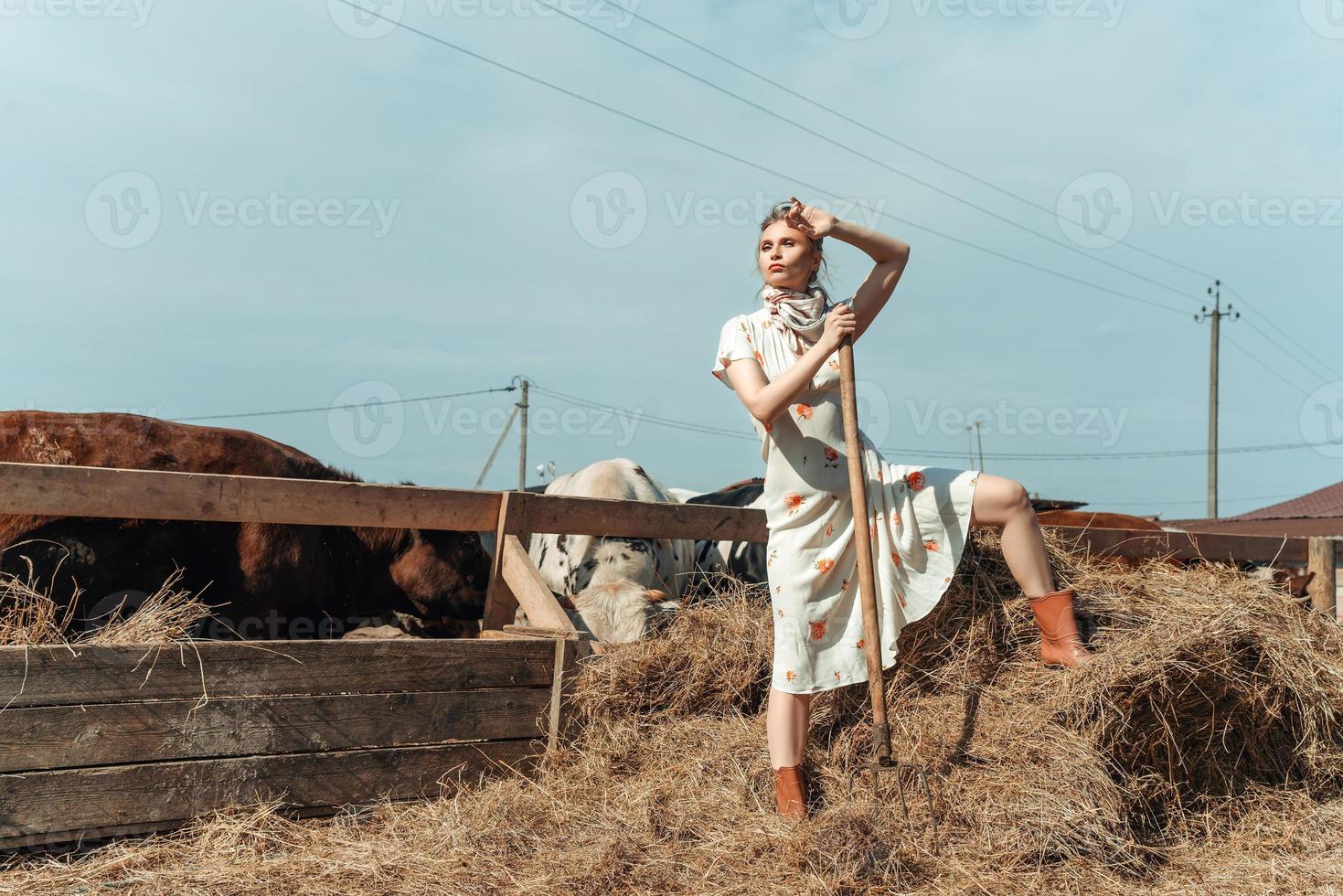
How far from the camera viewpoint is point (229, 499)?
3674mm

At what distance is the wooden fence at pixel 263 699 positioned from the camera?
9.77ft

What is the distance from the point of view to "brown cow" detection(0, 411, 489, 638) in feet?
16.5

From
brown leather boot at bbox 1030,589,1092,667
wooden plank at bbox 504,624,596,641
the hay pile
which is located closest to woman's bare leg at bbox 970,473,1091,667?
brown leather boot at bbox 1030,589,1092,667

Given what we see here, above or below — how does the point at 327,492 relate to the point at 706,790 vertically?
above

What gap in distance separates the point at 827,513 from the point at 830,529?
2.1 inches

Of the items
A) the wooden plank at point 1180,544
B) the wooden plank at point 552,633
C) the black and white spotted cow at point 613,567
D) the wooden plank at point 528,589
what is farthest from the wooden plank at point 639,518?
the wooden plank at point 1180,544

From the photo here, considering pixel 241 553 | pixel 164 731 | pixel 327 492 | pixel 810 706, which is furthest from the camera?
pixel 241 553

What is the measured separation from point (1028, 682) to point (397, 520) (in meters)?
2.33

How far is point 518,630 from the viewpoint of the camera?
4059mm

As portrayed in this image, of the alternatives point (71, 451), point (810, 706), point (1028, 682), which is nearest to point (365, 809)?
point (810, 706)

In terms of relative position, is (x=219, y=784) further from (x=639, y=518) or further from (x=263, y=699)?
(x=639, y=518)

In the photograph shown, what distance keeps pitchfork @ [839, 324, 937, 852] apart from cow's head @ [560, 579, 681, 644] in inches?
101

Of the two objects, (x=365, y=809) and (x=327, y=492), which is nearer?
(x=365, y=809)

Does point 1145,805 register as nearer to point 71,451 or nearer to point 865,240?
point 865,240
